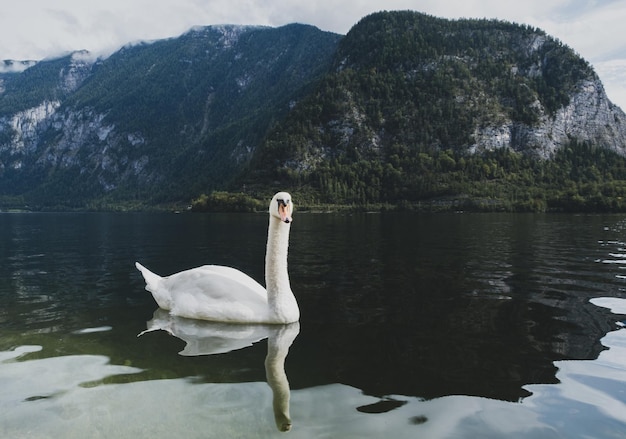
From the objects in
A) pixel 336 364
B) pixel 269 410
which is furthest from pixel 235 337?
pixel 269 410

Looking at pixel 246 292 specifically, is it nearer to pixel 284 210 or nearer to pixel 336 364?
pixel 284 210

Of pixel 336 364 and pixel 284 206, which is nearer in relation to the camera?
pixel 336 364

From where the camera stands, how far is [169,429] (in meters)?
7.05

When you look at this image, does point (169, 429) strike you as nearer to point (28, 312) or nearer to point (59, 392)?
point (59, 392)

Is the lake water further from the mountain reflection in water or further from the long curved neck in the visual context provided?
the long curved neck

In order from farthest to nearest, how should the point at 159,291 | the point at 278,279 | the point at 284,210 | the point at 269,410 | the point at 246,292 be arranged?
the point at 159,291 < the point at 246,292 < the point at 278,279 < the point at 284,210 < the point at 269,410

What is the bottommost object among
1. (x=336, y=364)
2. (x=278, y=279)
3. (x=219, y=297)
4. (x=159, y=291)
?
(x=336, y=364)

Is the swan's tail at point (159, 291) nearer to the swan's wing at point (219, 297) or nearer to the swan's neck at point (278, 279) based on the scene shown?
the swan's wing at point (219, 297)

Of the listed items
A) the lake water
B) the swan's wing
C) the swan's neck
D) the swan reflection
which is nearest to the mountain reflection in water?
the lake water

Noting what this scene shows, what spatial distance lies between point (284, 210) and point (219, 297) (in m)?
3.76

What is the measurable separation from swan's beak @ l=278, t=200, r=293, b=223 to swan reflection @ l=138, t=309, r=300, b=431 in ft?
9.99

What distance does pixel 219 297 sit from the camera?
522 inches

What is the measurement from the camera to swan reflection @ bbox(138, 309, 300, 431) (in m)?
9.19

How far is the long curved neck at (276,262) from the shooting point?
1232 centimetres
